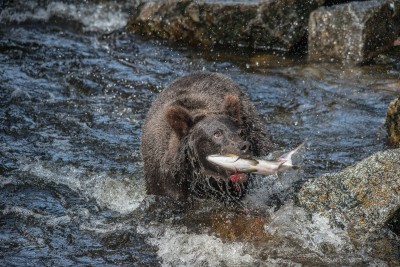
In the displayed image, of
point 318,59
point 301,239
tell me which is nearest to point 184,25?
point 318,59

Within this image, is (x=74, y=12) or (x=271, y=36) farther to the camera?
(x=74, y=12)

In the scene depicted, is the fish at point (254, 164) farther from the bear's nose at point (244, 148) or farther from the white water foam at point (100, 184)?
the white water foam at point (100, 184)

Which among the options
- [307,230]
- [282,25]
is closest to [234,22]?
[282,25]

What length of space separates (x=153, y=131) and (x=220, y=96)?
76 centimetres

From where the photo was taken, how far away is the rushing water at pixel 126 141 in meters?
6.43

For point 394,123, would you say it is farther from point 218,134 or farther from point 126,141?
point 126,141

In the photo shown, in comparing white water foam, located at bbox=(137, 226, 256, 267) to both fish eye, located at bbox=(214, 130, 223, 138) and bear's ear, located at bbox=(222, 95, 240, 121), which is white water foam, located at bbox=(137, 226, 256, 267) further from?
bear's ear, located at bbox=(222, 95, 240, 121)

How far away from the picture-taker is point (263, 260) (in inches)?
242

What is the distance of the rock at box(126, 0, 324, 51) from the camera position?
1195 centimetres

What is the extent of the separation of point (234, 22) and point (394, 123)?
445 cm

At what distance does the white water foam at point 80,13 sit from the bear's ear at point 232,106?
7.53 metres

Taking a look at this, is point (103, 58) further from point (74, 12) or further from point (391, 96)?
point (391, 96)

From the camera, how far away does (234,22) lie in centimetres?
1216

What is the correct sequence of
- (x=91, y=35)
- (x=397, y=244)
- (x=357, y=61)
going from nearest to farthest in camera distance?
(x=397, y=244) → (x=357, y=61) → (x=91, y=35)
